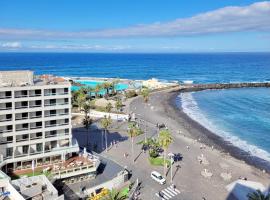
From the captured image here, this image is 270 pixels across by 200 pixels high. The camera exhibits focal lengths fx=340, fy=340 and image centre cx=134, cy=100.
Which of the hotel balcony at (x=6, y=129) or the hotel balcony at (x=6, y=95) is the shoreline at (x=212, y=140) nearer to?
the hotel balcony at (x=6, y=129)

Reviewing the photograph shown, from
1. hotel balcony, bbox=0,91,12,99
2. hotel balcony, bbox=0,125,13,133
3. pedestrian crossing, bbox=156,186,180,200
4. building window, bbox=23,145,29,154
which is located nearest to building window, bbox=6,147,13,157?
building window, bbox=23,145,29,154

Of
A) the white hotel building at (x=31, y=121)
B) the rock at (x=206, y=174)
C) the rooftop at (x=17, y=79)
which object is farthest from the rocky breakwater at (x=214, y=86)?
the rooftop at (x=17, y=79)

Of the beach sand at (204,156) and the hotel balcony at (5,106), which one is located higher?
the hotel balcony at (5,106)

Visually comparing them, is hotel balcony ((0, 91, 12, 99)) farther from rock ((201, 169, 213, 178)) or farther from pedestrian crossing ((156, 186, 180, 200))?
rock ((201, 169, 213, 178))

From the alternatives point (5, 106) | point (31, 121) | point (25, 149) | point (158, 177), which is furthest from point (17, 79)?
point (158, 177)

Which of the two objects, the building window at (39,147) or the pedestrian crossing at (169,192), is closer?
the pedestrian crossing at (169,192)

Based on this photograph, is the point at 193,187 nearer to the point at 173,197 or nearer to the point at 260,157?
the point at 173,197

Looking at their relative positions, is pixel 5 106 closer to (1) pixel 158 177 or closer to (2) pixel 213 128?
(1) pixel 158 177

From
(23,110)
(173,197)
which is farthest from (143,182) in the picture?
(23,110)
